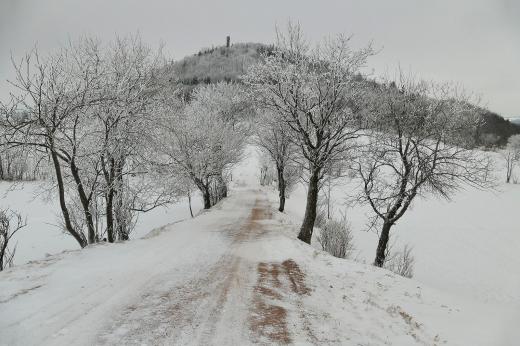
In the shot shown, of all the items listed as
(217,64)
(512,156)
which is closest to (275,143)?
(512,156)

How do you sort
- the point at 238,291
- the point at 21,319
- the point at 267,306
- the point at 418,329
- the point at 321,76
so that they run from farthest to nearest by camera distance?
the point at 321,76
the point at 238,291
the point at 267,306
the point at 418,329
the point at 21,319

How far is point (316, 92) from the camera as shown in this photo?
1494 cm

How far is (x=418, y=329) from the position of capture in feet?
20.6

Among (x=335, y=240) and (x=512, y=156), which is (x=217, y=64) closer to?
(x=512, y=156)

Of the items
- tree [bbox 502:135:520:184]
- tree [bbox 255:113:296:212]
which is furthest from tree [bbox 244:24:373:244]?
tree [bbox 502:135:520:184]

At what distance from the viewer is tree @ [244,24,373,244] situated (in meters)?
14.8

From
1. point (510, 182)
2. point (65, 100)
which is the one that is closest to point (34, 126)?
point (65, 100)

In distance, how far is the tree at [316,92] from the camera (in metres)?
14.8

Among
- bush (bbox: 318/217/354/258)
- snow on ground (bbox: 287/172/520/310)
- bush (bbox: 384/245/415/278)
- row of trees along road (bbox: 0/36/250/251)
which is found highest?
row of trees along road (bbox: 0/36/250/251)

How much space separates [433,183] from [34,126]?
1502 centimetres

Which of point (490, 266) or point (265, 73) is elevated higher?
point (265, 73)

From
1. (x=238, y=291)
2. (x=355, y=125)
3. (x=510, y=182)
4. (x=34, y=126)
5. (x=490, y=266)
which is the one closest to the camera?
(x=238, y=291)

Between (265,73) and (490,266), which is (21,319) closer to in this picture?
(265,73)

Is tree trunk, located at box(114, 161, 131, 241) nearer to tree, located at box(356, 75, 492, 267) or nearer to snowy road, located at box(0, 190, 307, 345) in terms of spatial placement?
snowy road, located at box(0, 190, 307, 345)
